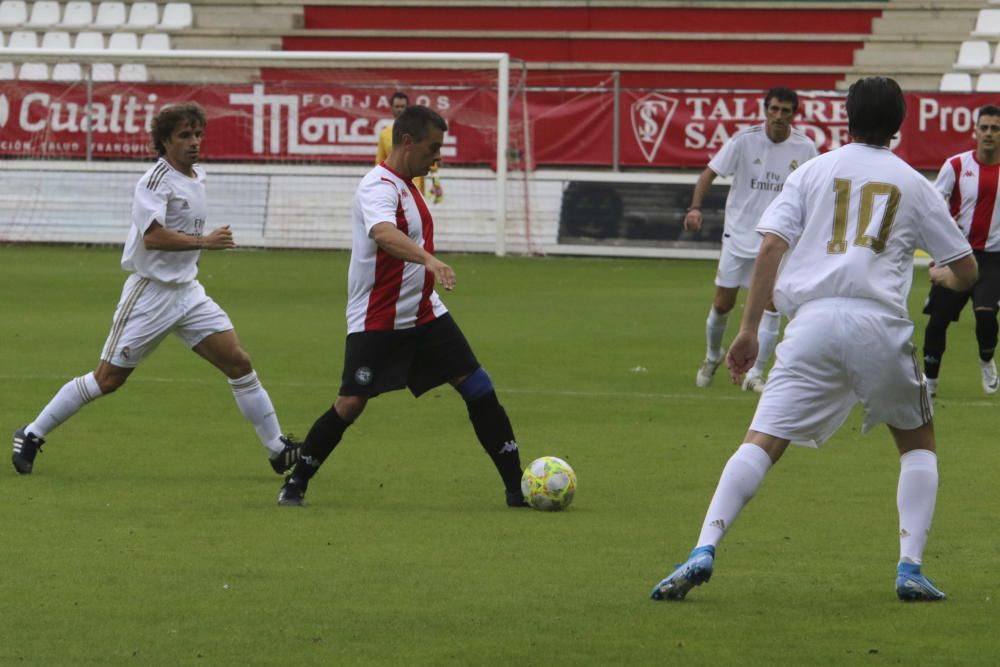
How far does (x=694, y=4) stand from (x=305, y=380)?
20.0 m

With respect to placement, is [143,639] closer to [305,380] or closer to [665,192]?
[305,380]

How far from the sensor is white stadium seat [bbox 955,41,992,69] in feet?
95.9

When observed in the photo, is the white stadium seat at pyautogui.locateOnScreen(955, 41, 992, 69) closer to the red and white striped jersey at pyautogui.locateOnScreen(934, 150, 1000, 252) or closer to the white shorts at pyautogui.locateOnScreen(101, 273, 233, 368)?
the red and white striped jersey at pyautogui.locateOnScreen(934, 150, 1000, 252)

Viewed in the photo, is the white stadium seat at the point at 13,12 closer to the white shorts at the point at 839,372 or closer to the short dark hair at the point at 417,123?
the short dark hair at the point at 417,123

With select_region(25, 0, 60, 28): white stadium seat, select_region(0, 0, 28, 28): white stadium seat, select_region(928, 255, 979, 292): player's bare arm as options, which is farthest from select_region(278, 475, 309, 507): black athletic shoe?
select_region(0, 0, 28, 28): white stadium seat

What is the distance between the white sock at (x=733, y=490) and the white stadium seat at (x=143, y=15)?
28810 millimetres

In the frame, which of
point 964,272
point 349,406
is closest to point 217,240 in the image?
point 349,406

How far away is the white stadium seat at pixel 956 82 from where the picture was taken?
28.8m

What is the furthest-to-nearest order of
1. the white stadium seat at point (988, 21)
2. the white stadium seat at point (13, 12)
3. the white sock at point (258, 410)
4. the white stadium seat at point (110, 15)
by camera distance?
the white stadium seat at point (13, 12), the white stadium seat at point (110, 15), the white stadium seat at point (988, 21), the white sock at point (258, 410)

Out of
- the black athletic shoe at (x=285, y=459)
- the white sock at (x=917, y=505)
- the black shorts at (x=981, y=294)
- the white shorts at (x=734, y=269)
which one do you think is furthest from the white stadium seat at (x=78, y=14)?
the white sock at (x=917, y=505)

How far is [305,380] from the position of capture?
43.3 feet

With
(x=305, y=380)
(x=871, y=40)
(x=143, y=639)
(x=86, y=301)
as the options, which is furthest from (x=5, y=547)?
(x=871, y=40)

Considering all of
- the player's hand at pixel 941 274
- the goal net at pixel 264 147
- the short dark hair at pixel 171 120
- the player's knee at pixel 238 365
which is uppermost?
the short dark hair at pixel 171 120

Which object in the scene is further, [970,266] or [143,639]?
[970,266]
